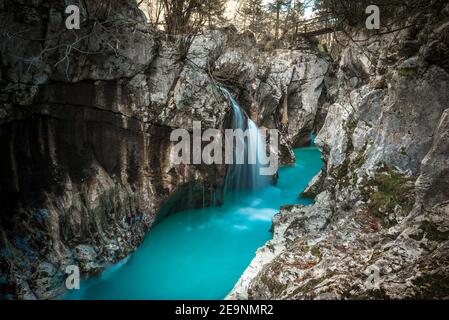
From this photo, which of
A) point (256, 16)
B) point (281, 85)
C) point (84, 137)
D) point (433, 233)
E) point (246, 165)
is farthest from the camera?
point (256, 16)

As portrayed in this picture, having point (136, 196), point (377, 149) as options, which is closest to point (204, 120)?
point (136, 196)

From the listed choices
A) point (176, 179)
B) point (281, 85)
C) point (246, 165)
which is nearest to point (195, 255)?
point (176, 179)

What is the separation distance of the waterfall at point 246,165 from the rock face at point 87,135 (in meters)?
1.42

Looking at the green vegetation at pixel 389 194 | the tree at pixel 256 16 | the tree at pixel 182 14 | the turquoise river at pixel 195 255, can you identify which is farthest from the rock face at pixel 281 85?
the green vegetation at pixel 389 194

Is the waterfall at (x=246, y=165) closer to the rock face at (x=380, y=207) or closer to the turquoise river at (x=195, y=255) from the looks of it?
the turquoise river at (x=195, y=255)

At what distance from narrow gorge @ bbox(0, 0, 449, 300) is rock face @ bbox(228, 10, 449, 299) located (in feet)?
0.08

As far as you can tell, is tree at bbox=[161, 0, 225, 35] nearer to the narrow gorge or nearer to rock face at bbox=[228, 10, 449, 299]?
the narrow gorge

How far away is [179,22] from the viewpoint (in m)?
11.9

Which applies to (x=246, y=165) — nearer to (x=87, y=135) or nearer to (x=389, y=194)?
(x=87, y=135)

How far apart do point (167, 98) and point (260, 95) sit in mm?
10010

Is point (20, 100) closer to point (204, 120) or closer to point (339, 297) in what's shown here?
point (204, 120)

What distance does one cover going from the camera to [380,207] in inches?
232

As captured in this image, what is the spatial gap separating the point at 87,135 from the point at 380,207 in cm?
761

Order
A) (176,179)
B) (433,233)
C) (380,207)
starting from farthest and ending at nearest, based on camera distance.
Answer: (176,179)
(380,207)
(433,233)
